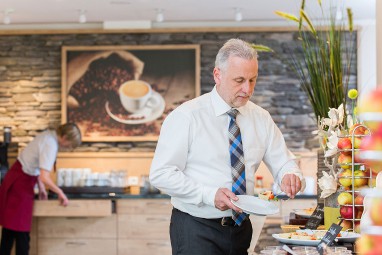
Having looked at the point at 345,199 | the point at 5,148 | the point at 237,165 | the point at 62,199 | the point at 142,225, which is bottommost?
the point at 142,225

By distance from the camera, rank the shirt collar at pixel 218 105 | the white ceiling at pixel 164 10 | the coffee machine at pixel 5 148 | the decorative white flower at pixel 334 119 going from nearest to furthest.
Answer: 1. the shirt collar at pixel 218 105
2. the decorative white flower at pixel 334 119
3. the white ceiling at pixel 164 10
4. the coffee machine at pixel 5 148

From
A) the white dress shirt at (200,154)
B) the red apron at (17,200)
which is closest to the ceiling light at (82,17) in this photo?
the red apron at (17,200)

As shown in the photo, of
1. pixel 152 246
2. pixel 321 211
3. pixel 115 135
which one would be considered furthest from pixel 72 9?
pixel 321 211

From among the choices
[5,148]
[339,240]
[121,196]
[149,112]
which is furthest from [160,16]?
[339,240]

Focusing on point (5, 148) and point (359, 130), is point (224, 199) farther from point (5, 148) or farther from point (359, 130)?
point (5, 148)

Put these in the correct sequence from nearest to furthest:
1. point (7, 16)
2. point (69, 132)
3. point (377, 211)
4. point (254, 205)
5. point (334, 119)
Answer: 1. point (377, 211)
2. point (254, 205)
3. point (334, 119)
4. point (69, 132)
5. point (7, 16)

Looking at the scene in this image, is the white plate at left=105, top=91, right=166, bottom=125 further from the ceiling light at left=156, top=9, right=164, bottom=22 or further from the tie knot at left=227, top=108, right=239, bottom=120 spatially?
the tie knot at left=227, top=108, right=239, bottom=120

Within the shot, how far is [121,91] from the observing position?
8172 mm

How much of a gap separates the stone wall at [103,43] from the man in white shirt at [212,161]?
204 inches

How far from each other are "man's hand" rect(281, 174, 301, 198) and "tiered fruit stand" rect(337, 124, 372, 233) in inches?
6.3

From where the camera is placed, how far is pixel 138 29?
8102 mm

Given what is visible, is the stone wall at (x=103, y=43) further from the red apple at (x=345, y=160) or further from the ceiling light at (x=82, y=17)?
the red apple at (x=345, y=160)

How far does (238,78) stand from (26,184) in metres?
4.68

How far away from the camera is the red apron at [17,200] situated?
6.92 metres
